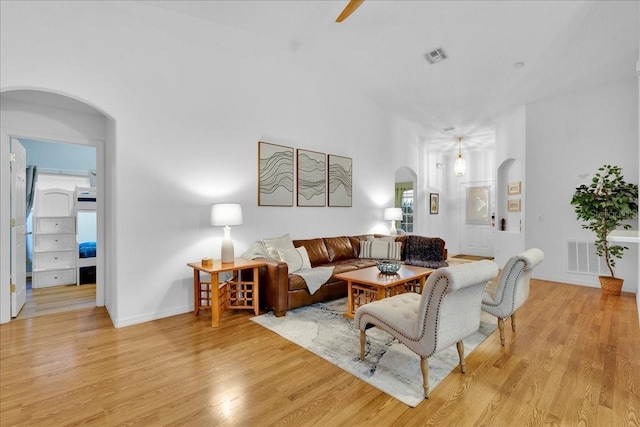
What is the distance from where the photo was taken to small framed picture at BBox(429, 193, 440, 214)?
340 inches

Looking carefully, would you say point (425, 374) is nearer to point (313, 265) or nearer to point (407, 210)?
point (313, 265)

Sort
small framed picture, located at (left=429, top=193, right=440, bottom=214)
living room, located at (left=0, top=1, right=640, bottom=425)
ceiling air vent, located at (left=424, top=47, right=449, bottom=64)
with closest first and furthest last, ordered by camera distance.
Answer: living room, located at (left=0, top=1, right=640, bottom=425) → ceiling air vent, located at (left=424, top=47, right=449, bottom=64) → small framed picture, located at (left=429, top=193, right=440, bottom=214)

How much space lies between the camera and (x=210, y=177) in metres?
4.05

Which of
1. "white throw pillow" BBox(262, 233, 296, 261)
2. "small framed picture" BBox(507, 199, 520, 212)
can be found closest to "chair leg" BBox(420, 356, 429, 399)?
"white throw pillow" BBox(262, 233, 296, 261)

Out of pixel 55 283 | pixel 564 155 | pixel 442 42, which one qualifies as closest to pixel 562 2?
pixel 442 42

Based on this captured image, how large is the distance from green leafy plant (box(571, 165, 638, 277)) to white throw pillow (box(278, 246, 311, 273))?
4.27 m

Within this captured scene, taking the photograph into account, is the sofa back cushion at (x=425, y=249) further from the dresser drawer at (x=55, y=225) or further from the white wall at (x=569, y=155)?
the dresser drawer at (x=55, y=225)

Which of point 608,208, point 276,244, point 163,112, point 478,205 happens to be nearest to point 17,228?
point 163,112

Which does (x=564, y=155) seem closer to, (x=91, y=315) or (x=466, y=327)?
(x=466, y=327)

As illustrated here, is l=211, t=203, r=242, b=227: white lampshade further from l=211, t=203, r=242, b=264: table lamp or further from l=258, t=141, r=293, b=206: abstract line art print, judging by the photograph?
l=258, t=141, r=293, b=206: abstract line art print

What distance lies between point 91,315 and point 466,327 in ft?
13.1

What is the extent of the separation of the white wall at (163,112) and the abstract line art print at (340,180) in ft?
2.85

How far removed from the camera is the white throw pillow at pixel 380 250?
529cm

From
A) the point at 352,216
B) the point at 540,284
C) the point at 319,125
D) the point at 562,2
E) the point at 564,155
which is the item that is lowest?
the point at 540,284
